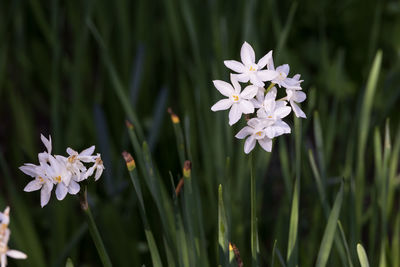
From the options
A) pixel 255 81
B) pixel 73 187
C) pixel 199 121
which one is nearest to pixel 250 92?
pixel 255 81

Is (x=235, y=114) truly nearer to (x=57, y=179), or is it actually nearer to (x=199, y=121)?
(x=57, y=179)

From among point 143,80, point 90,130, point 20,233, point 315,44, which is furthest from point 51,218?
point 315,44

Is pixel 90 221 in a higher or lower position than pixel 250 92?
lower

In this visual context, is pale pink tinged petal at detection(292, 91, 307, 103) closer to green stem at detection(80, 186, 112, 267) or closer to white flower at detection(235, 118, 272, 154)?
white flower at detection(235, 118, 272, 154)

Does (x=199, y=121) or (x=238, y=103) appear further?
(x=199, y=121)

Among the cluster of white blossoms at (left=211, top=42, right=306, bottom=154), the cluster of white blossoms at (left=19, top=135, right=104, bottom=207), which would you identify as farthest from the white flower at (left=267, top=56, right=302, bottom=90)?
the cluster of white blossoms at (left=19, top=135, right=104, bottom=207)

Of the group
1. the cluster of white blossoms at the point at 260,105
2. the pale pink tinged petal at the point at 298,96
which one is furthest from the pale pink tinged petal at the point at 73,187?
the pale pink tinged petal at the point at 298,96
